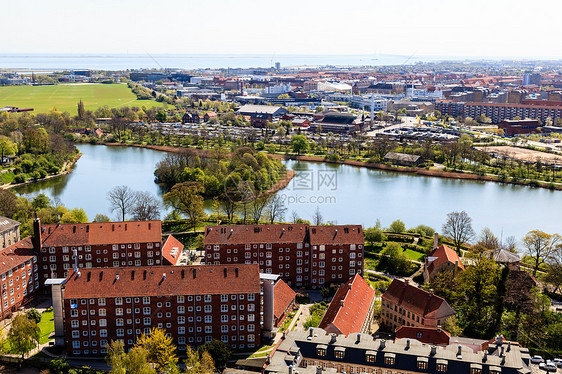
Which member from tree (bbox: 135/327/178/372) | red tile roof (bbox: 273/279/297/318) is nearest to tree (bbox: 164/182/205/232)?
red tile roof (bbox: 273/279/297/318)

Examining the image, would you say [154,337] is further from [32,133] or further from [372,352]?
[32,133]

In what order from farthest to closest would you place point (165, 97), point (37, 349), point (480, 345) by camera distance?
point (165, 97) → point (37, 349) → point (480, 345)

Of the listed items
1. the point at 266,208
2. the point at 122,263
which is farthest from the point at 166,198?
the point at 122,263

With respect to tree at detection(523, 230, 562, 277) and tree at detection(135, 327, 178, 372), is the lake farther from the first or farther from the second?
tree at detection(135, 327, 178, 372)

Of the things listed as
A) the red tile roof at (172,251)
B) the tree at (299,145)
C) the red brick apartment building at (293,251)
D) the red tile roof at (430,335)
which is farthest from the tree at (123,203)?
the tree at (299,145)

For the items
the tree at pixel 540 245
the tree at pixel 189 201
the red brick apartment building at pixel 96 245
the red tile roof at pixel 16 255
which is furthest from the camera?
the tree at pixel 189 201

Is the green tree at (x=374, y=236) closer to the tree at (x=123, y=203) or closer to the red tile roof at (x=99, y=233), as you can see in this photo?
the red tile roof at (x=99, y=233)
